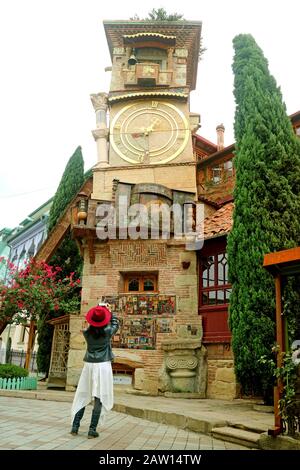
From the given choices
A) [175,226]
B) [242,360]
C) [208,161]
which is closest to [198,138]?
[208,161]

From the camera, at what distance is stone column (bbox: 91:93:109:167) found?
16938 millimetres

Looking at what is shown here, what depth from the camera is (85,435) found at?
18.3 feet

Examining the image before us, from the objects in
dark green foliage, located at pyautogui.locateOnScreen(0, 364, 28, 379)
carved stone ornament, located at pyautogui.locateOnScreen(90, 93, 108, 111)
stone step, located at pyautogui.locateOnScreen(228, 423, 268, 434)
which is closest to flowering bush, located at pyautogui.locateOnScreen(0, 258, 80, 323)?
dark green foliage, located at pyautogui.locateOnScreen(0, 364, 28, 379)

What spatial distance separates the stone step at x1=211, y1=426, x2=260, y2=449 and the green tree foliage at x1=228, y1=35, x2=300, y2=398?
2.50 meters

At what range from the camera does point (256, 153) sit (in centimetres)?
971

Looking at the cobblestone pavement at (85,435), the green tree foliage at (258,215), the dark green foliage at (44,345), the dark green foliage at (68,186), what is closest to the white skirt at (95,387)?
the cobblestone pavement at (85,435)

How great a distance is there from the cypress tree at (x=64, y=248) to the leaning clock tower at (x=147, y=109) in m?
1.96

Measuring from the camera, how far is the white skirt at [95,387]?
5.45m

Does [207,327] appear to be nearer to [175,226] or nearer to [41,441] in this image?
[175,226]

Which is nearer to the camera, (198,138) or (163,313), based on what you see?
(163,313)

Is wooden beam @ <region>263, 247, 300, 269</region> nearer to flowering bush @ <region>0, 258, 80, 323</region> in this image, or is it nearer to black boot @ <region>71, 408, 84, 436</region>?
black boot @ <region>71, 408, 84, 436</region>

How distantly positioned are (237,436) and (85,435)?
2.09 meters
